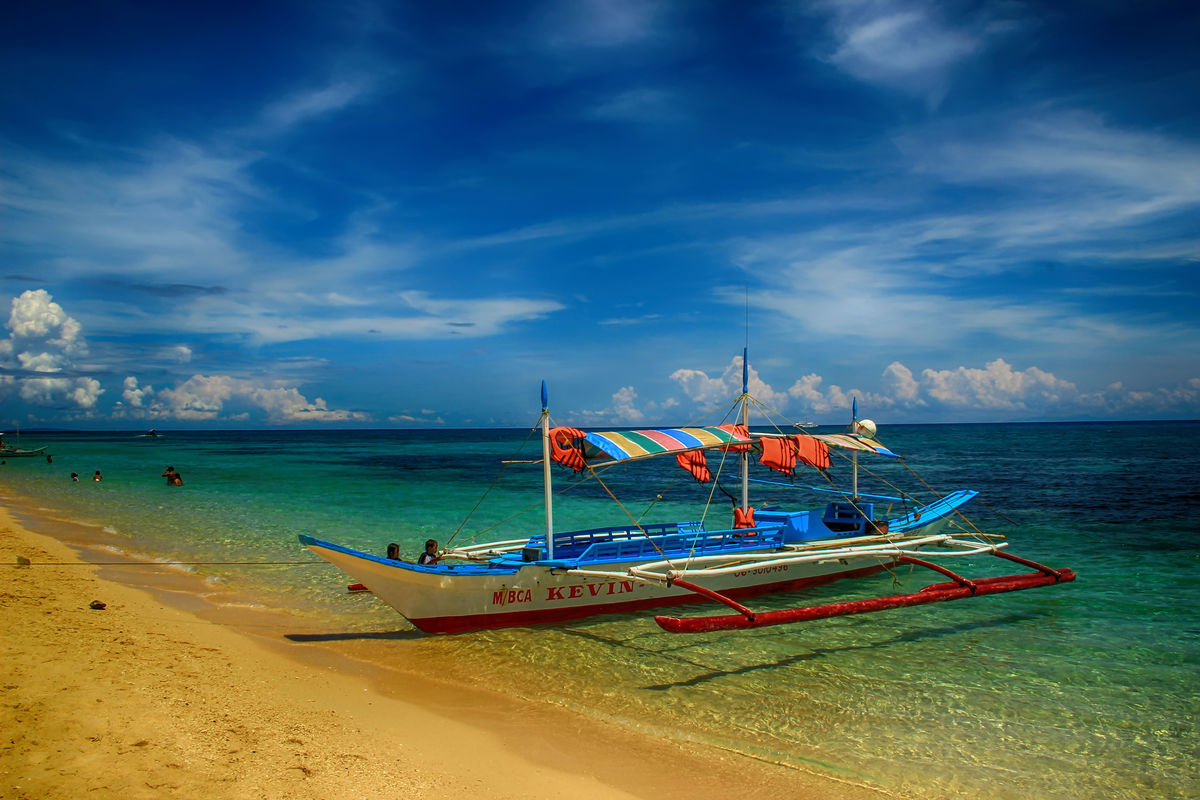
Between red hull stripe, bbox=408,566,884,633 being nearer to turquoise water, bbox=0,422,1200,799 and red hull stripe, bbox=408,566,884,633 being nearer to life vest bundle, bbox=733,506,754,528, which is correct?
turquoise water, bbox=0,422,1200,799

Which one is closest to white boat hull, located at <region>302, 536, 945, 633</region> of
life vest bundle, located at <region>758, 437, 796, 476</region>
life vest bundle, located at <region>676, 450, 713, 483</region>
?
life vest bundle, located at <region>676, 450, 713, 483</region>

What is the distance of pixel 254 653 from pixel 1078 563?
21632 millimetres

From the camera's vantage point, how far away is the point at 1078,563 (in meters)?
19.1

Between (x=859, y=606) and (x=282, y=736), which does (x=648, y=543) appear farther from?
(x=282, y=736)

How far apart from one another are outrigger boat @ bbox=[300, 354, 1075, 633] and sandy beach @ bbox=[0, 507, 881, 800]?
191 cm

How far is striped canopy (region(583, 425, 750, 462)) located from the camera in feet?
43.7

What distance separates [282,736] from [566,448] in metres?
7.15

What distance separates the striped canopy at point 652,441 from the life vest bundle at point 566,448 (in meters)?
0.36

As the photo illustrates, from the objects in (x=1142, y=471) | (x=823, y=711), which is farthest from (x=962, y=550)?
(x=1142, y=471)

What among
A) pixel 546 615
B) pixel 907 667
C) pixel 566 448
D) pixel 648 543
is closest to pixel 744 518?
pixel 648 543

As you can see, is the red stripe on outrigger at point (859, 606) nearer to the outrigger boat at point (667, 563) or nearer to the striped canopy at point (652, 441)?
the outrigger boat at point (667, 563)

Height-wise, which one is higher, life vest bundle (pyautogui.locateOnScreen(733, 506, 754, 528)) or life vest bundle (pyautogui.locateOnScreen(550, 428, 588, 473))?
life vest bundle (pyautogui.locateOnScreen(550, 428, 588, 473))

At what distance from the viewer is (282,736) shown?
749cm

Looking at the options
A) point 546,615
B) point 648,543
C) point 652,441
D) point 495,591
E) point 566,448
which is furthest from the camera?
point 648,543
